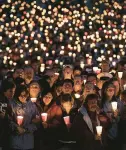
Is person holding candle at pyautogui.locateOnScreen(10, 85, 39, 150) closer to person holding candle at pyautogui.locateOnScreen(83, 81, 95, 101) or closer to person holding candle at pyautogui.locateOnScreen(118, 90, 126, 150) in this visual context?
person holding candle at pyautogui.locateOnScreen(83, 81, 95, 101)

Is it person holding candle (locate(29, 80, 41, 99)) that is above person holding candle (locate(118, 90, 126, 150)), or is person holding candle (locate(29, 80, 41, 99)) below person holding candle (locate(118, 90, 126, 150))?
above

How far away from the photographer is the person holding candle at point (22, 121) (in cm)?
801

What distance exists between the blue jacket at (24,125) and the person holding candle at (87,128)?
613 mm

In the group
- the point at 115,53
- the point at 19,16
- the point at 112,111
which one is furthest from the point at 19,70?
the point at 19,16

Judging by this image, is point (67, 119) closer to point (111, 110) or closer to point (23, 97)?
point (23, 97)

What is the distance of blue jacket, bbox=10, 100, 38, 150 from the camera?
8008 mm

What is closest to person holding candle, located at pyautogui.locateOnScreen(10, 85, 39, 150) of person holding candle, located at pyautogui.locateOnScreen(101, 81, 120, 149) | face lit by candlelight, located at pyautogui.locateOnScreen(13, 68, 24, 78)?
person holding candle, located at pyautogui.locateOnScreen(101, 81, 120, 149)

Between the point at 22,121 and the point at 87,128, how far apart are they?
0.90m

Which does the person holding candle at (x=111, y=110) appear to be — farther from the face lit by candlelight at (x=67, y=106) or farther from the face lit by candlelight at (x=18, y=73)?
the face lit by candlelight at (x=18, y=73)

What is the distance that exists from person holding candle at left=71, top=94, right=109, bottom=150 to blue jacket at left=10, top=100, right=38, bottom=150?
61 cm

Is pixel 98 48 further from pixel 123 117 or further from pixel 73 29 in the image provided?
pixel 123 117

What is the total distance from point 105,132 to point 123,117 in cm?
56

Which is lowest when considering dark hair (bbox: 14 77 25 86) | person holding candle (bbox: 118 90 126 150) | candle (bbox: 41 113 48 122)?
person holding candle (bbox: 118 90 126 150)

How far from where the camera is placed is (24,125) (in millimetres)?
8172
